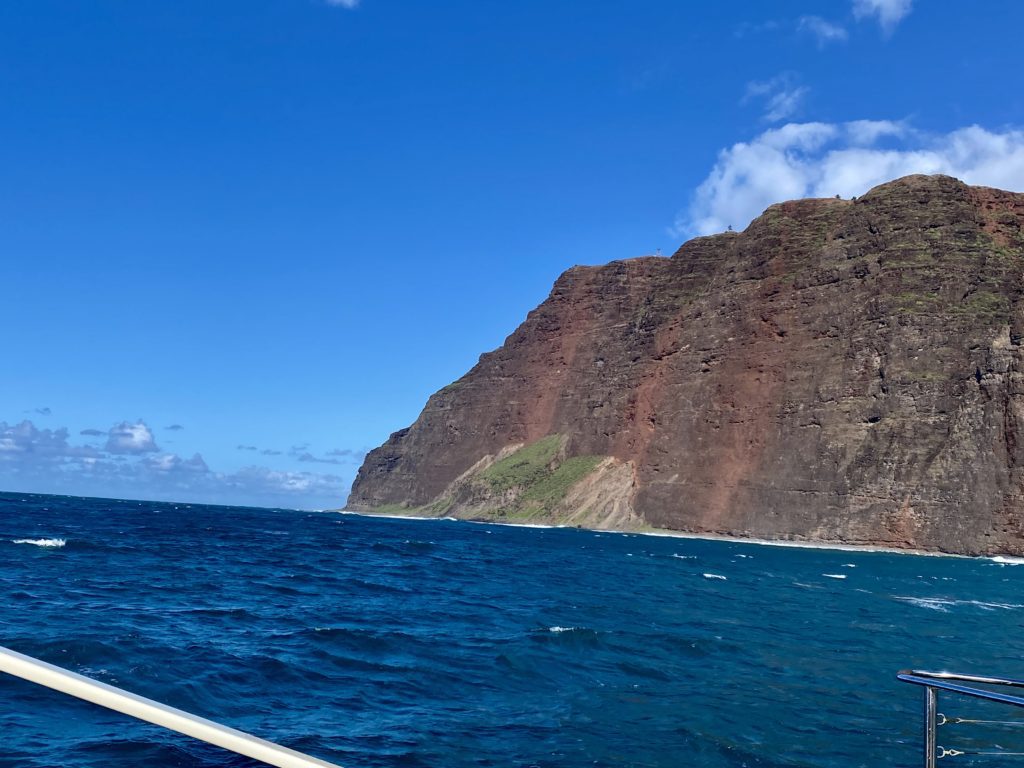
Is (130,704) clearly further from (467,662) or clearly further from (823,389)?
(823,389)

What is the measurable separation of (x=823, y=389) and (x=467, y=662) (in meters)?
107

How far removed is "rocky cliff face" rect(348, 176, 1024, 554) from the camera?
100375mm

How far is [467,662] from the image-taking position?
762 inches

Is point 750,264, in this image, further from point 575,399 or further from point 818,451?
point 575,399

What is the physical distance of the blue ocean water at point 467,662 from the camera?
13.2m

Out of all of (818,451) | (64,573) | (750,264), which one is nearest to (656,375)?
(750,264)

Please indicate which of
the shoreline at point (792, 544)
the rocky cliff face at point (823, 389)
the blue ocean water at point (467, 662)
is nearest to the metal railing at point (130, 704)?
the blue ocean water at point (467, 662)

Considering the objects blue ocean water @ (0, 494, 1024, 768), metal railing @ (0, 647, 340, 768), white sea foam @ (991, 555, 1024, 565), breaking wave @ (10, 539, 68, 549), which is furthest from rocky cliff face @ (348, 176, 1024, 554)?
metal railing @ (0, 647, 340, 768)

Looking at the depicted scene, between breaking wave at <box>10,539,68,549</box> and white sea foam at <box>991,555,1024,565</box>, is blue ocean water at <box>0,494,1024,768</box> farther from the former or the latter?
white sea foam at <box>991,555,1024,565</box>

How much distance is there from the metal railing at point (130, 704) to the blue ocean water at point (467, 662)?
8.73 metres

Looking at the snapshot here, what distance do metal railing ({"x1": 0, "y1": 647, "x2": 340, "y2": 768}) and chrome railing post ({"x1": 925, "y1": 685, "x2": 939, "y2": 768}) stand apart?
15.8 feet

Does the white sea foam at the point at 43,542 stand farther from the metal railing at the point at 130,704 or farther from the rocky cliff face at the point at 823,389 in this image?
the rocky cliff face at the point at 823,389

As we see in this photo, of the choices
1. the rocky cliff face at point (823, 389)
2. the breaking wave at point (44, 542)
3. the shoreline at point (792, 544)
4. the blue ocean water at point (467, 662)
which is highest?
the rocky cliff face at point (823, 389)

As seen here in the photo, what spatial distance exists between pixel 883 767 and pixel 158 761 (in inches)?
422
